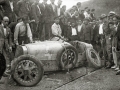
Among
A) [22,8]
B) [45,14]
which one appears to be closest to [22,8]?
[22,8]

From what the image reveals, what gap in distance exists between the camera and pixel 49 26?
42.0ft

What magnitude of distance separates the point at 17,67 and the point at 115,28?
451 centimetres

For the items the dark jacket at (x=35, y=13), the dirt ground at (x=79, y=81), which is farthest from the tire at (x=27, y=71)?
the dark jacket at (x=35, y=13)

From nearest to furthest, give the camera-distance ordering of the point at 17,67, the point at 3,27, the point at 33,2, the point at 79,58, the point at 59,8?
the point at 17,67 → the point at 3,27 → the point at 79,58 → the point at 33,2 → the point at 59,8

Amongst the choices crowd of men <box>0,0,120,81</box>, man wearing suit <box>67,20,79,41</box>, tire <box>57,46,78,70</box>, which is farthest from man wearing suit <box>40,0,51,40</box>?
tire <box>57,46,78,70</box>

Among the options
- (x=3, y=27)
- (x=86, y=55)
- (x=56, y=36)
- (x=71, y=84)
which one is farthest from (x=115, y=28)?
(x=3, y=27)

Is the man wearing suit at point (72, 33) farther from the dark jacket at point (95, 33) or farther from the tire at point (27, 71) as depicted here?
the tire at point (27, 71)

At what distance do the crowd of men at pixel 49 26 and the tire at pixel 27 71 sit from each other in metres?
0.41

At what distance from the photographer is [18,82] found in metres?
7.10

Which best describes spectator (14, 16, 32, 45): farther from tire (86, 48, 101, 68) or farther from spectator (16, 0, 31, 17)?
tire (86, 48, 101, 68)

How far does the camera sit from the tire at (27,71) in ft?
23.3

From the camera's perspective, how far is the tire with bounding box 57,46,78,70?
851 centimetres

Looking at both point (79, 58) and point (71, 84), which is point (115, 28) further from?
point (71, 84)

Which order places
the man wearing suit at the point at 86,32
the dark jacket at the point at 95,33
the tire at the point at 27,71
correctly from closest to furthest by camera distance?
the tire at the point at 27,71 < the man wearing suit at the point at 86,32 < the dark jacket at the point at 95,33
